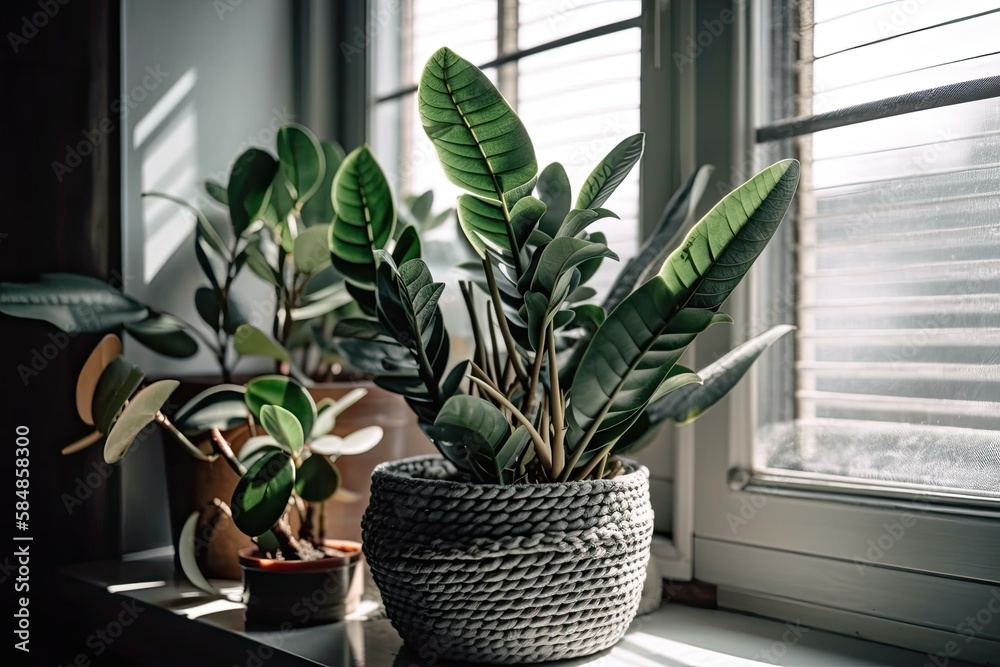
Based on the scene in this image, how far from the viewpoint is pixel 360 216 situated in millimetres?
713

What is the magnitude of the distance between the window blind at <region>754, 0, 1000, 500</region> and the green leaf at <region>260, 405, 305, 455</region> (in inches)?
18.8

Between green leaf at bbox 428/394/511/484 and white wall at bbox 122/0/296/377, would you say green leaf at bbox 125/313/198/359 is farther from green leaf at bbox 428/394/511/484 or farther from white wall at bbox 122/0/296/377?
green leaf at bbox 428/394/511/484

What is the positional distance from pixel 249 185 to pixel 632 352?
0.52 meters

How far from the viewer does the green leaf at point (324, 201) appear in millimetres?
1032

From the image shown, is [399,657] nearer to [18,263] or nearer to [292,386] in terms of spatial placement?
[292,386]

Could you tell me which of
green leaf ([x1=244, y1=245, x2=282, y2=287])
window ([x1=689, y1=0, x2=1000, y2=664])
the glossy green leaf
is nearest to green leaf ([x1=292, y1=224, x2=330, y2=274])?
green leaf ([x1=244, y1=245, x2=282, y2=287])

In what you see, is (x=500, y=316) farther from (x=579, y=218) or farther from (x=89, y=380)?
(x=89, y=380)

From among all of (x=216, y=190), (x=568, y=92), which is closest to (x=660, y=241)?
(x=568, y=92)

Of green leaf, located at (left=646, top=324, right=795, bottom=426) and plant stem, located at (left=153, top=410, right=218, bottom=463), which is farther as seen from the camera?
plant stem, located at (left=153, top=410, right=218, bottom=463)

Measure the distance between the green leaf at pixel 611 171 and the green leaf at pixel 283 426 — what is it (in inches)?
12.9

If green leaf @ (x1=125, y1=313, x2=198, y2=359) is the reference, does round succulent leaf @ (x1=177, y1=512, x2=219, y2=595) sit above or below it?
below

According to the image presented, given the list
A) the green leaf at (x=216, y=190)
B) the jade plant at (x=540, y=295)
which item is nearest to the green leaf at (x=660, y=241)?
the jade plant at (x=540, y=295)

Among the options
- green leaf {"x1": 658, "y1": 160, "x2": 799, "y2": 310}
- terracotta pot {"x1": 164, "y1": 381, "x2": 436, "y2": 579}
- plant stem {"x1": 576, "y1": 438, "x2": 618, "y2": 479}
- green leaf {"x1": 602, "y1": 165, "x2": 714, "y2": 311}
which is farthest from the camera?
terracotta pot {"x1": 164, "y1": 381, "x2": 436, "y2": 579}

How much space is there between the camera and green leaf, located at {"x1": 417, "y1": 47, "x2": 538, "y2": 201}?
22.0 inches
